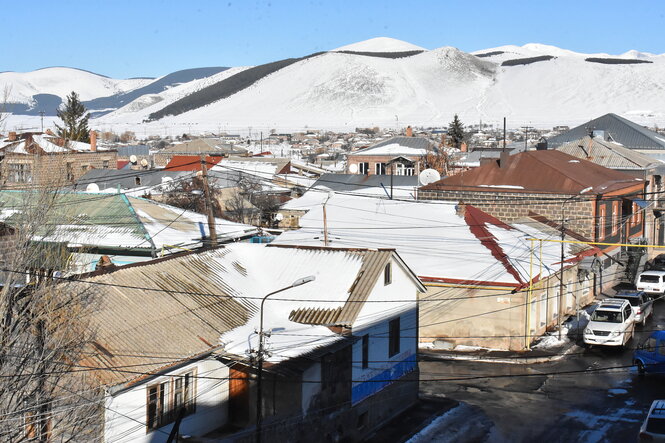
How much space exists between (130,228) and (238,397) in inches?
490

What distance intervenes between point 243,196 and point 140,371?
35.8 m

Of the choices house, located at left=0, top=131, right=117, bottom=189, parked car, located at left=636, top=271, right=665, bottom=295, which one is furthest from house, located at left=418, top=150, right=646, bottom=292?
house, located at left=0, top=131, right=117, bottom=189

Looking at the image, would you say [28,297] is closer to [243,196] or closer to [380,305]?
[380,305]

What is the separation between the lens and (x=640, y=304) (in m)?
33.2

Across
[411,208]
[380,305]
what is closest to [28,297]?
[380,305]

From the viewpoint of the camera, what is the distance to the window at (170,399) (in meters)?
15.7

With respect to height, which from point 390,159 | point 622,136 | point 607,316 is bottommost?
point 607,316

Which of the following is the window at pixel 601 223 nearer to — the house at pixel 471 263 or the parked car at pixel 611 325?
the house at pixel 471 263

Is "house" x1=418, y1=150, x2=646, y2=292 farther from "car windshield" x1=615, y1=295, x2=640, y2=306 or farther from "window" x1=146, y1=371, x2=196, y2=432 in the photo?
"window" x1=146, y1=371, x2=196, y2=432

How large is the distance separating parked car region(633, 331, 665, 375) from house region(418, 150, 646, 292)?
433 inches

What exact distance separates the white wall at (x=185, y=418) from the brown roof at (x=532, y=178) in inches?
980

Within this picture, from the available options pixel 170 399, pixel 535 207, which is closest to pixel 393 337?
pixel 170 399

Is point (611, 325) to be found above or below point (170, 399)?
below

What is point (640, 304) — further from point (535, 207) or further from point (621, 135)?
point (621, 135)
